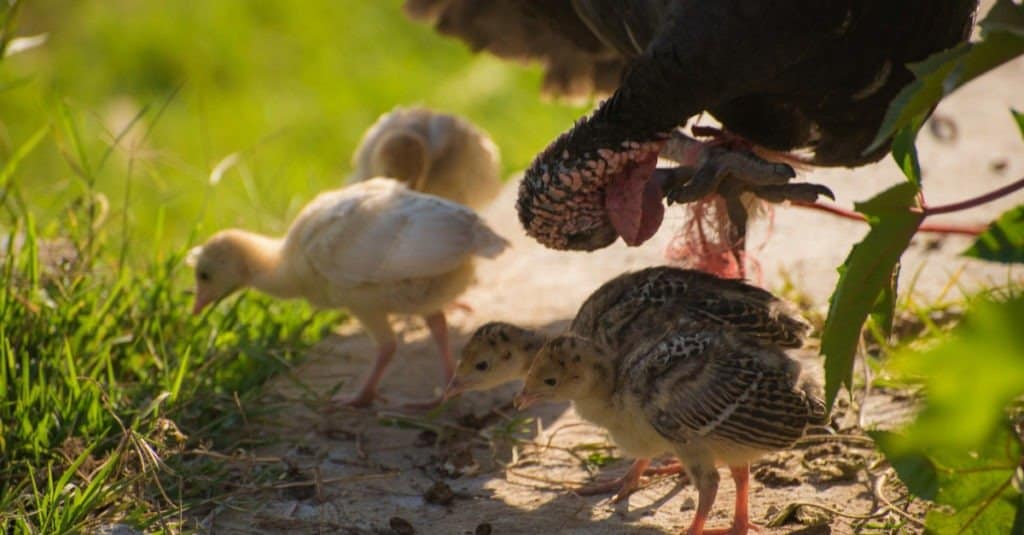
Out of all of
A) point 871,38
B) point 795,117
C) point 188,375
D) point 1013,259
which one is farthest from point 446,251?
point 1013,259

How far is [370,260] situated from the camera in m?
4.09

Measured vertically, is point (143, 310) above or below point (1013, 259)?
below

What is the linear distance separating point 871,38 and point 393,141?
202 cm

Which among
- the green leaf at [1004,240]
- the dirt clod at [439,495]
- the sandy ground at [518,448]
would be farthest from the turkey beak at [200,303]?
the green leaf at [1004,240]

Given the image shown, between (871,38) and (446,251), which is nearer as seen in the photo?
(871,38)

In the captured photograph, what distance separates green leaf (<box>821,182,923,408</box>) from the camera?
2.33 m

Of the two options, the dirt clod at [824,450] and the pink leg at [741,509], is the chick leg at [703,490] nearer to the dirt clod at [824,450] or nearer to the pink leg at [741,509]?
the pink leg at [741,509]

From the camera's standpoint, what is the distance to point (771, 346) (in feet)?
10.3

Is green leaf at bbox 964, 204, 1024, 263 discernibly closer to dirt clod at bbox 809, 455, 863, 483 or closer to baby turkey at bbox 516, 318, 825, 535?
baby turkey at bbox 516, 318, 825, 535

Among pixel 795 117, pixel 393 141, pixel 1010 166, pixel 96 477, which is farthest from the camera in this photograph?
pixel 1010 166

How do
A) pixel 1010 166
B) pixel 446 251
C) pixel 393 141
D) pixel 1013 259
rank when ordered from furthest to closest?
1. pixel 1010 166
2. pixel 393 141
3. pixel 446 251
4. pixel 1013 259

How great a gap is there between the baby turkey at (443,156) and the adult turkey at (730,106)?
1393 mm

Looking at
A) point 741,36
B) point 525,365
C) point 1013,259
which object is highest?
point 741,36

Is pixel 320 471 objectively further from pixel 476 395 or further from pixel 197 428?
pixel 476 395
